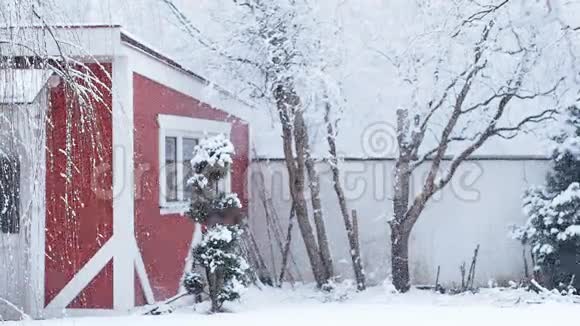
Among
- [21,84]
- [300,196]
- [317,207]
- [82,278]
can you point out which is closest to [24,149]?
[21,84]

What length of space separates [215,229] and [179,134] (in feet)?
7.48

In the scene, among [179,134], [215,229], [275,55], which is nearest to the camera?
[215,229]

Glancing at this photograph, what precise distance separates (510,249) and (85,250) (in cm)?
756

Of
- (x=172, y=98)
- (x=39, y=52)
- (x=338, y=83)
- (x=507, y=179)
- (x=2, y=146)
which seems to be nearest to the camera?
(x=39, y=52)

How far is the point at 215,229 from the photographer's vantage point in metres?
8.95

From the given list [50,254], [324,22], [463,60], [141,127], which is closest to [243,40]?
[324,22]

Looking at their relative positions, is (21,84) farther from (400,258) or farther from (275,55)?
(400,258)

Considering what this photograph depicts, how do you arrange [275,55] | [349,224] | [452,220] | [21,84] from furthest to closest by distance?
[452,220] < [349,224] < [275,55] < [21,84]

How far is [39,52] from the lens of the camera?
5.05 metres

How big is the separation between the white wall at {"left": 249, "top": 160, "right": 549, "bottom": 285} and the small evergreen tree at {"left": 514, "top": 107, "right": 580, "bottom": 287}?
2.99ft

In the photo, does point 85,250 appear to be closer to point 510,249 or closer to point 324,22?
point 324,22

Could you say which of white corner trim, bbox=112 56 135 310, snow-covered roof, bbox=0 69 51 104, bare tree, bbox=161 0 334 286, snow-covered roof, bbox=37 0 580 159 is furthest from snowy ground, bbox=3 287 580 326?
snow-covered roof, bbox=37 0 580 159

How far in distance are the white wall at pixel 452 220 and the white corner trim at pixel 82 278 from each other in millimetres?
5210

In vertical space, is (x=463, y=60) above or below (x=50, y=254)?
above
